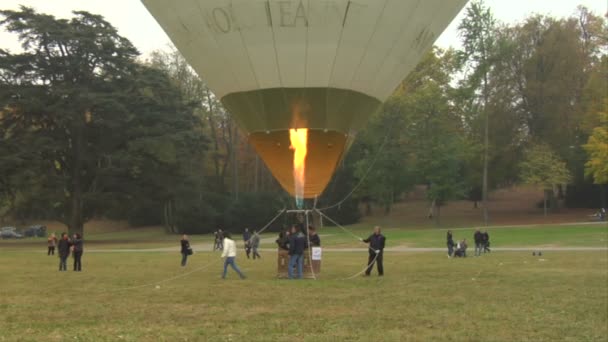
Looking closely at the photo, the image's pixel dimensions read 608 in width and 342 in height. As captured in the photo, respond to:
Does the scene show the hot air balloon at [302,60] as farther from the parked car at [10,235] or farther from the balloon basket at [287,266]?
the parked car at [10,235]

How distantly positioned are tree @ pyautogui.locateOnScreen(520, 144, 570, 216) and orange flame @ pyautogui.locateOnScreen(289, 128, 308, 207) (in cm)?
3528

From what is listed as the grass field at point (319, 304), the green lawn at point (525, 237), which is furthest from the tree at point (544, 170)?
the grass field at point (319, 304)

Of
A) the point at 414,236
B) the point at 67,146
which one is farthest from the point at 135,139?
the point at 414,236

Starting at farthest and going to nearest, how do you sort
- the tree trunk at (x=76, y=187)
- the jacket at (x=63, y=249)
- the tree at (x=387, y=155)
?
the tree at (x=387, y=155) → the tree trunk at (x=76, y=187) → the jacket at (x=63, y=249)

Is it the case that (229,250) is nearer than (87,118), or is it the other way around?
(229,250)

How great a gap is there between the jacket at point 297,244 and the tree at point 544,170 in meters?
34.0

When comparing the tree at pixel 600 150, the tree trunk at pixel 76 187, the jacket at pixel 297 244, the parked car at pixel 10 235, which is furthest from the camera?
the parked car at pixel 10 235

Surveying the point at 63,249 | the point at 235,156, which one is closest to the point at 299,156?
the point at 63,249

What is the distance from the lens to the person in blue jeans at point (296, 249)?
13929mm

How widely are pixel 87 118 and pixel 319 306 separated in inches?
1296

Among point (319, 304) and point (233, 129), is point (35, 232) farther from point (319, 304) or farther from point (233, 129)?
point (319, 304)

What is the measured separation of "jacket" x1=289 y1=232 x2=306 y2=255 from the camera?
45.6 ft

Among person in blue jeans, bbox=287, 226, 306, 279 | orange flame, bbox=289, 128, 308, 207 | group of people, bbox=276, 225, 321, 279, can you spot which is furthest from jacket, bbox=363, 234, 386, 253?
orange flame, bbox=289, 128, 308, 207

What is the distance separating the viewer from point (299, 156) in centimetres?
1239
